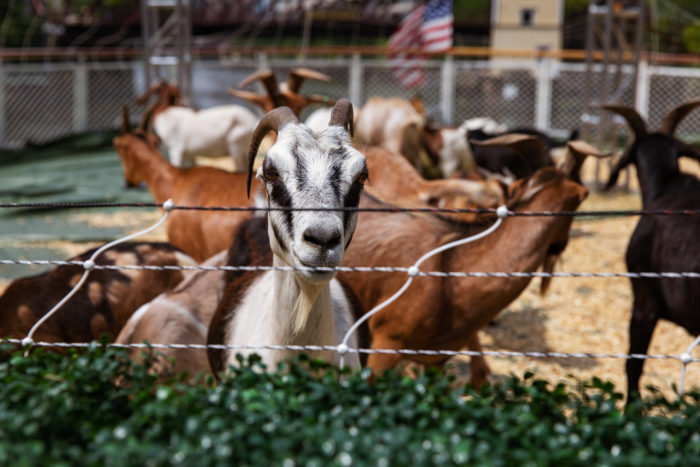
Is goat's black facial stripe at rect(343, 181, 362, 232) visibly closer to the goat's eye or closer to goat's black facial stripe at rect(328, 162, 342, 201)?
goat's black facial stripe at rect(328, 162, 342, 201)

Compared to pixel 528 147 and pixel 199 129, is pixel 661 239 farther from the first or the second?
pixel 199 129

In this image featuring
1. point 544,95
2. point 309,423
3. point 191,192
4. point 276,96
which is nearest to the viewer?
point 309,423

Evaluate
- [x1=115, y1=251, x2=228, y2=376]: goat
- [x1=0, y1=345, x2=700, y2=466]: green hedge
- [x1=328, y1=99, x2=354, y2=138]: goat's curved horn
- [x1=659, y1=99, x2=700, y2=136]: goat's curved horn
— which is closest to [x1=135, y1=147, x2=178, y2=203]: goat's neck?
[x1=115, y1=251, x2=228, y2=376]: goat

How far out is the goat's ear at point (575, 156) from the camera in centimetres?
491

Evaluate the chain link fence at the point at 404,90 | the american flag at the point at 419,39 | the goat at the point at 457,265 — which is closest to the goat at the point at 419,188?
the goat at the point at 457,265

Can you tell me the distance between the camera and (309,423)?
77.5 inches

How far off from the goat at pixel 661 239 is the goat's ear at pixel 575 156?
1.86 ft

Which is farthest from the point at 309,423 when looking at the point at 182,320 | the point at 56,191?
the point at 56,191

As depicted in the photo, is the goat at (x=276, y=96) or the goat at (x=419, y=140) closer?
the goat at (x=276, y=96)

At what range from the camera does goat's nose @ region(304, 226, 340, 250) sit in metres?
2.69

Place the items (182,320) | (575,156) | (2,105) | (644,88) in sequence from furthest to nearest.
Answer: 1. (644,88)
2. (2,105)
3. (575,156)
4. (182,320)

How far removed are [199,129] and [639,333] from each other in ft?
29.8

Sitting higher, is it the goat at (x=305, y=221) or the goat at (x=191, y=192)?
the goat at (x=305, y=221)

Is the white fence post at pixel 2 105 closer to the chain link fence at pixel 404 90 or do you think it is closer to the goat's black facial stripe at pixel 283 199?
the chain link fence at pixel 404 90
